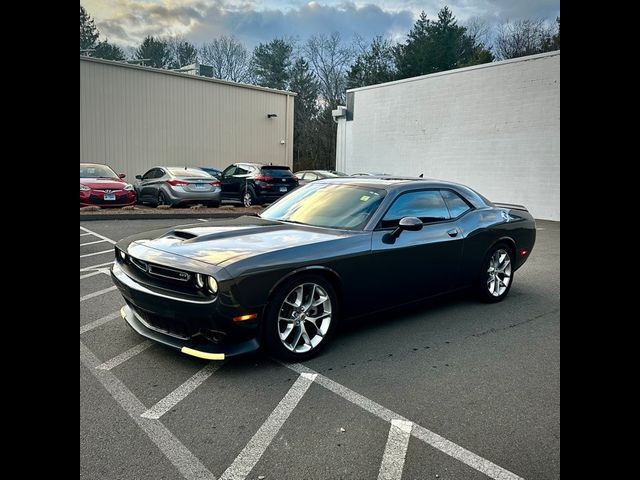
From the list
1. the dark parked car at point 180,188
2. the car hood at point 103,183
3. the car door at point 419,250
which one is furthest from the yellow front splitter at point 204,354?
the dark parked car at point 180,188

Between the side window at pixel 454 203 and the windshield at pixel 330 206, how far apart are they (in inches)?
37.3

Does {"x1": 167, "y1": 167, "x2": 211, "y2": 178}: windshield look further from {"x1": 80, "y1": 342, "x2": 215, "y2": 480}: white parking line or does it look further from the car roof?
{"x1": 80, "y1": 342, "x2": 215, "y2": 480}: white parking line

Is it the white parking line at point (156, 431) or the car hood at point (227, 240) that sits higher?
the car hood at point (227, 240)


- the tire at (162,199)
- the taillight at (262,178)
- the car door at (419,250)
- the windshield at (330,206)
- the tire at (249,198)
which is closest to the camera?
the car door at (419,250)

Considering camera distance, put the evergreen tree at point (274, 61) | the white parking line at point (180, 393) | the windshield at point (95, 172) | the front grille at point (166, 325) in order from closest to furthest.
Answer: the white parking line at point (180, 393) < the front grille at point (166, 325) < the windshield at point (95, 172) < the evergreen tree at point (274, 61)

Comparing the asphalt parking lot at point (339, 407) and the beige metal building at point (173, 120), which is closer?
the asphalt parking lot at point (339, 407)

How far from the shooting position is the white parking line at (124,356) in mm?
3754

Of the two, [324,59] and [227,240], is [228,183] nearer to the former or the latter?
[227,240]

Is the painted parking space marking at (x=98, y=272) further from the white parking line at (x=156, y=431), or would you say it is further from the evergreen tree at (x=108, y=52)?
the evergreen tree at (x=108, y=52)

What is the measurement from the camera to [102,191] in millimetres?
12750

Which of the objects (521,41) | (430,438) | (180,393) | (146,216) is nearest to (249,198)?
(146,216)
